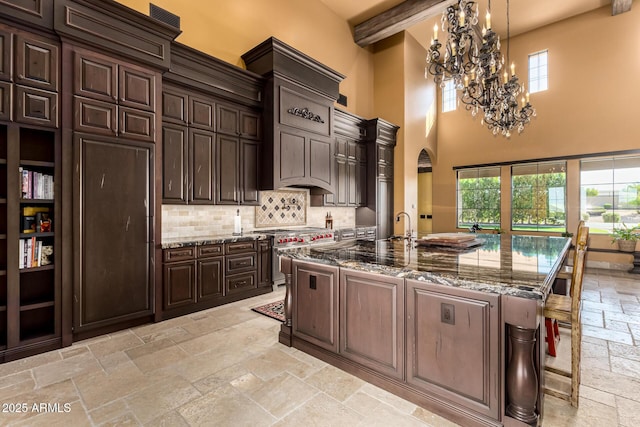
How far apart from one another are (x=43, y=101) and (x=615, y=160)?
936 centimetres

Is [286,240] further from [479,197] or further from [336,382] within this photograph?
[479,197]

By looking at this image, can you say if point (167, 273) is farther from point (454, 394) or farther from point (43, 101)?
point (454, 394)

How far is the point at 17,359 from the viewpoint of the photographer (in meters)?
2.51

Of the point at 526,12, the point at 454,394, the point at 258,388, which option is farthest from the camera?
the point at 526,12

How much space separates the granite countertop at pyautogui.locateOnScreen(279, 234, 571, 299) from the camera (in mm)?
1500

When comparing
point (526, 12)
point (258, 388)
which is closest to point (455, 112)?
point (526, 12)


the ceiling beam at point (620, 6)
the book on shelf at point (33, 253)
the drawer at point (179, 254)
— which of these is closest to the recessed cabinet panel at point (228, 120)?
the drawer at point (179, 254)

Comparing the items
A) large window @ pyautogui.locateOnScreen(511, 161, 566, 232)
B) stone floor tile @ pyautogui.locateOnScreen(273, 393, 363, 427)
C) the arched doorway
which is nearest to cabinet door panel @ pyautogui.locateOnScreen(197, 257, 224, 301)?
stone floor tile @ pyautogui.locateOnScreen(273, 393, 363, 427)

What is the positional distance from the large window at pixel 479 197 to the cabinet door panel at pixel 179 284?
24.0 ft

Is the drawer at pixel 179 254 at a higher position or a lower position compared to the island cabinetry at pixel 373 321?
higher

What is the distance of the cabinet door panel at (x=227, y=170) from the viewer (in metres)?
4.18

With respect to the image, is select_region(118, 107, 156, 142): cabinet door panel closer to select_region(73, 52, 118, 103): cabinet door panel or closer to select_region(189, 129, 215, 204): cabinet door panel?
select_region(73, 52, 118, 103): cabinet door panel

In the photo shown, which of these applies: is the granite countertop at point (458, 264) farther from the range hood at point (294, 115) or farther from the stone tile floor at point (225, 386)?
the range hood at point (294, 115)

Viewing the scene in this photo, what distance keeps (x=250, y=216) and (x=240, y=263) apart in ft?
3.24
